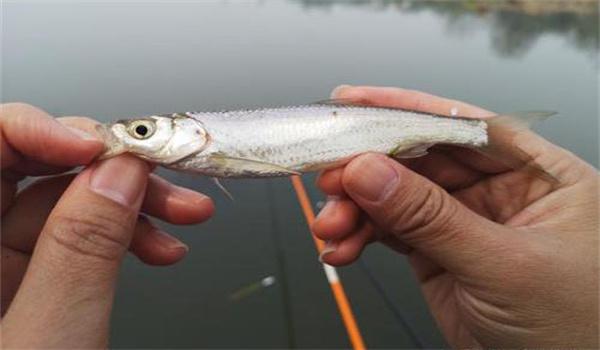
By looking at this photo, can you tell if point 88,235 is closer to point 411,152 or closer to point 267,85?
point 411,152

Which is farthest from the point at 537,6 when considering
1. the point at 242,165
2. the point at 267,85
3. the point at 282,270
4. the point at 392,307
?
the point at 242,165

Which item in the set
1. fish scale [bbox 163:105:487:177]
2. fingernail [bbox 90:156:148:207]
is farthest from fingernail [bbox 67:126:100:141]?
fish scale [bbox 163:105:487:177]

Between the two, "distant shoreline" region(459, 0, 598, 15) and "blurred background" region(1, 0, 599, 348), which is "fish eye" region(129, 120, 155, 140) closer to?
"blurred background" region(1, 0, 599, 348)

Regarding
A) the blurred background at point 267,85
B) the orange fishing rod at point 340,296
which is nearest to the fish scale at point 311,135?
the orange fishing rod at point 340,296

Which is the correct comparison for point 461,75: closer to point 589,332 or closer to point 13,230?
point 589,332

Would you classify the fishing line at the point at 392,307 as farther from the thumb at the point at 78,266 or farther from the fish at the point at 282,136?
the thumb at the point at 78,266

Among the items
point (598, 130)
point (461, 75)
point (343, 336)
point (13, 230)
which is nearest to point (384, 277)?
point (343, 336)
